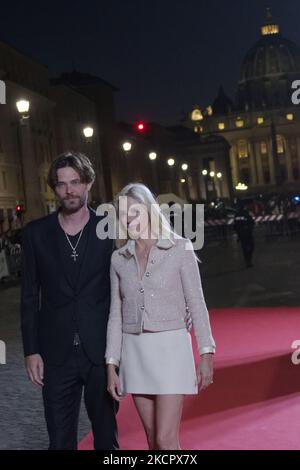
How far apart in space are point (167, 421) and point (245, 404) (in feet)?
11.0

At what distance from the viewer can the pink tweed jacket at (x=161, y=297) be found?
435cm

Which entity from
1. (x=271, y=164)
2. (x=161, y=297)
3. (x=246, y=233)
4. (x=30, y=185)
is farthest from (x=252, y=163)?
(x=161, y=297)

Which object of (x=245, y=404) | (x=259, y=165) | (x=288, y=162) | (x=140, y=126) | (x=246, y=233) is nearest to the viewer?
(x=245, y=404)

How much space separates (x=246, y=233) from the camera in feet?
83.8

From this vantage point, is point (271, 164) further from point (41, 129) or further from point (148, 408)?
point (148, 408)

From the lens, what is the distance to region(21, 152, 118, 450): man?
14.9ft

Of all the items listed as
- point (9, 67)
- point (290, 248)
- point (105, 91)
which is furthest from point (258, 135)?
point (290, 248)

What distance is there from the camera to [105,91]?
3595 inches

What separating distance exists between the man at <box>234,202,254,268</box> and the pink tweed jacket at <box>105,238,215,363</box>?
20.6 meters

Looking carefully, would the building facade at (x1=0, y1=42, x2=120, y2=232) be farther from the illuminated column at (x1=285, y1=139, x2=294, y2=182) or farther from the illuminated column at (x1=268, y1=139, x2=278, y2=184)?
the illuminated column at (x1=268, y1=139, x2=278, y2=184)

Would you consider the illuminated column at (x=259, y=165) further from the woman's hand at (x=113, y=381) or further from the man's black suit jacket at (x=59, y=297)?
the woman's hand at (x=113, y=381)

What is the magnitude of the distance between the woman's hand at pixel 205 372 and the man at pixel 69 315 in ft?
1.61

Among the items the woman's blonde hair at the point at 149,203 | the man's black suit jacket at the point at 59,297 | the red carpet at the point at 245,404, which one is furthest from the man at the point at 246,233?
the woman's blonde hair at the point at 149,203

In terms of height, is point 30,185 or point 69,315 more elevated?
point 30,185
